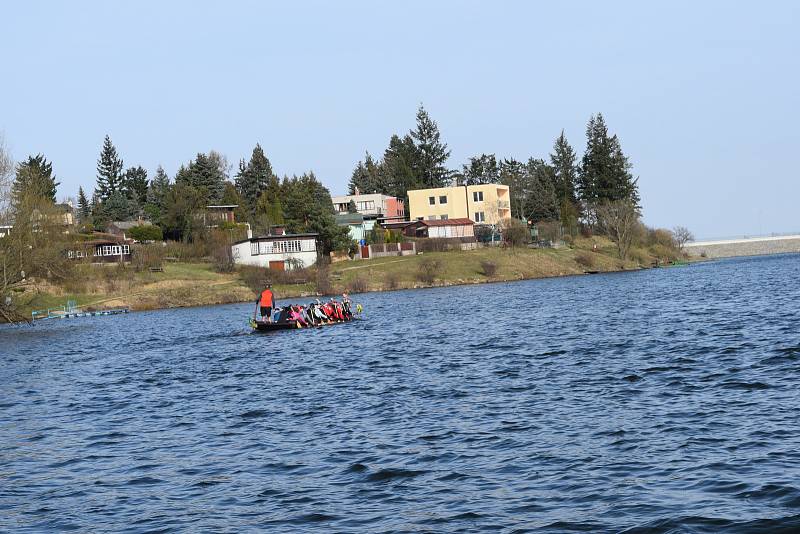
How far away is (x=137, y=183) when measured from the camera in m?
189

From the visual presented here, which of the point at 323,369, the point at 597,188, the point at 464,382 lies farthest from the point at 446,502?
the point at 597,188

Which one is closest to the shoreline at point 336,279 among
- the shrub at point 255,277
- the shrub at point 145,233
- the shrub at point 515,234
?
the shrub at point 255,277

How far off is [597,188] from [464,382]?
141186mm

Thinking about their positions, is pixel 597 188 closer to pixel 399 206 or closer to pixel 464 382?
pixel 399 206

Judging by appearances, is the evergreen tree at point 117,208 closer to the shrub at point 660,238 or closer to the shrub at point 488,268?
the shrub at point 488,268

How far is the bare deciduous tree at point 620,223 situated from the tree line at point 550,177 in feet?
25.7

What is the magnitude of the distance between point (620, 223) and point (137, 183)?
9667 centimetres

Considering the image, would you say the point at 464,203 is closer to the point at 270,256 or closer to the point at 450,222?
the point at 450,222

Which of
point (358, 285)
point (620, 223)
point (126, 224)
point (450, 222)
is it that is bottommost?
point (358, 285)

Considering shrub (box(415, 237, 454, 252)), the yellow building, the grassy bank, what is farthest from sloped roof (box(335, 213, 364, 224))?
the grassy bank

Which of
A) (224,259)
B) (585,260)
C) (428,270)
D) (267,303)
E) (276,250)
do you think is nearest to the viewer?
(267,303)

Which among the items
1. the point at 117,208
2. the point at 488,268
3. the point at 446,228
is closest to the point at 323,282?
the point at 488,268

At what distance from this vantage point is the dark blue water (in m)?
15.6

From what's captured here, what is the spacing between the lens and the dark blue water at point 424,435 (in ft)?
51.2
